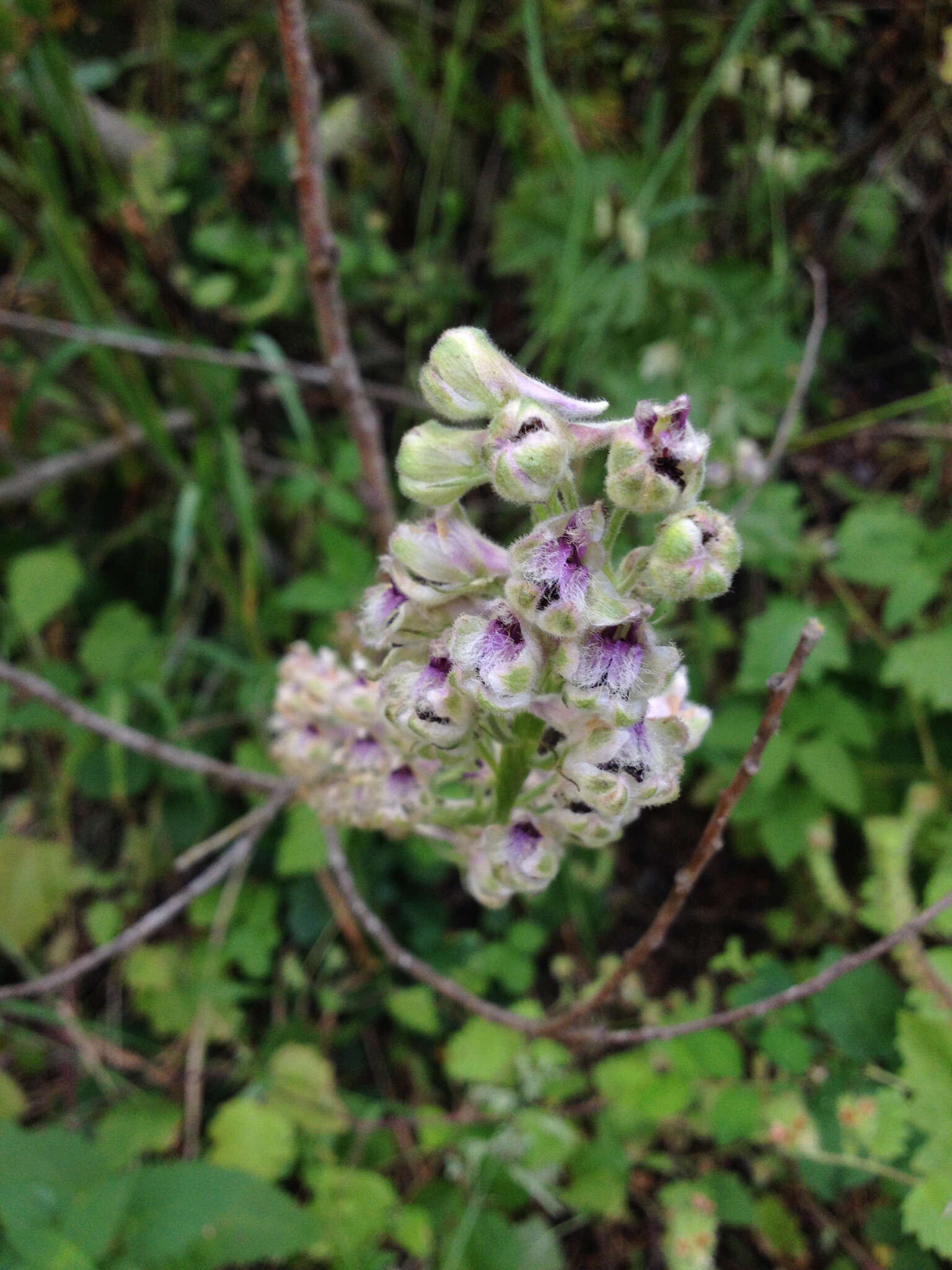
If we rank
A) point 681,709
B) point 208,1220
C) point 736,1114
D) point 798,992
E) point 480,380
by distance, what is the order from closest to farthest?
point 480,380 → point 681,709 → point 798,992 → point 208,1220 → point 736,1114

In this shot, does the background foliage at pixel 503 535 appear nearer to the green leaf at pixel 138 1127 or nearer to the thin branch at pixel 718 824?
the green leaf at pixel 138 1127

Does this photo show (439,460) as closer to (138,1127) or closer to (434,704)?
(434,704)

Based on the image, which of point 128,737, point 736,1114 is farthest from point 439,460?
point 736,1114

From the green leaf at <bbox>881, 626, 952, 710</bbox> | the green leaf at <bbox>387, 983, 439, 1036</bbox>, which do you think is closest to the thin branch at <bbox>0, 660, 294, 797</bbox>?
the green leaf at <bbox>387, 983, 439, 1036</bbox>

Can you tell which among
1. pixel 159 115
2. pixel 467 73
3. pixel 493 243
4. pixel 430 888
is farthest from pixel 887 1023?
pixel 159 115

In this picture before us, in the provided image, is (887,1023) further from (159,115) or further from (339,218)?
(159,115)

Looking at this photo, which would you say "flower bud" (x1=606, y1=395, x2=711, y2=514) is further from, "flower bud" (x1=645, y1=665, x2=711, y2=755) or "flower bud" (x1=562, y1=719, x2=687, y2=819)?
"flower bud" (x1=645, y1=665, x2=711, y2=755)

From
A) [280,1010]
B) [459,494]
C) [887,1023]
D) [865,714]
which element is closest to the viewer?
[459,494]
